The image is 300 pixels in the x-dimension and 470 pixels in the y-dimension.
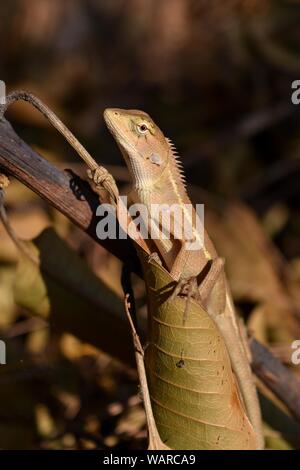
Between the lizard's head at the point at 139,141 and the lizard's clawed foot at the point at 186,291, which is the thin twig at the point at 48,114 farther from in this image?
the lizard's head at the point at 139,141

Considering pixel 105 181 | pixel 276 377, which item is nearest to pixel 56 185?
pixel 105 181

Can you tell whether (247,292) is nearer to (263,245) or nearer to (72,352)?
(263,245)

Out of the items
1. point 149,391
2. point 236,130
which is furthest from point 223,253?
point 149,391

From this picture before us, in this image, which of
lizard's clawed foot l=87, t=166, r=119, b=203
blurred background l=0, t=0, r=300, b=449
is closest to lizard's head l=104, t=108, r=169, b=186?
blurred background l=0, t=0, r=300, b=449

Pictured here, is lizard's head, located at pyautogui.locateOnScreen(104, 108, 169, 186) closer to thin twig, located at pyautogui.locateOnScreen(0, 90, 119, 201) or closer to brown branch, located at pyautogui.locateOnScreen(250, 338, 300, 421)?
thin twig, located at pyautogui.locateOnScreen(0, 90, 119, 201)

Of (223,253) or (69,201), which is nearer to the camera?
(69,201)

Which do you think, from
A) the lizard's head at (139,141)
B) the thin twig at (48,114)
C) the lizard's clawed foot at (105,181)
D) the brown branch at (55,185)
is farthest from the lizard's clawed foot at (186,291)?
the lizard's head at (139,141)
